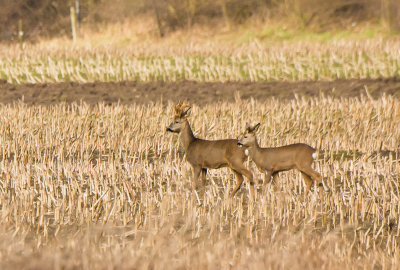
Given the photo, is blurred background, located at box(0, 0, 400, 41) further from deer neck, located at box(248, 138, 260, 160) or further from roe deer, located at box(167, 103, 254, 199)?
deer neck, located at box(248, 138, 260, 160)

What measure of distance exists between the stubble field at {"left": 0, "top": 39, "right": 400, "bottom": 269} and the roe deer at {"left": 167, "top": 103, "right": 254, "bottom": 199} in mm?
250

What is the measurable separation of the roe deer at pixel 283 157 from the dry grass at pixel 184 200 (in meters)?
0.27

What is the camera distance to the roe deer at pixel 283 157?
8.26 metres

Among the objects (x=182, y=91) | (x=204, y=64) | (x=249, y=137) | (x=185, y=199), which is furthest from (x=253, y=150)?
(x=204, y=64)

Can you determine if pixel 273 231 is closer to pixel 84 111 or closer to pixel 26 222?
pixel 26 222

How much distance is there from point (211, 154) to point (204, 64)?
704 inches

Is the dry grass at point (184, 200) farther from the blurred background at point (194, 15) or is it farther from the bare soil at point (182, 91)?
the blurred background at point (194, 15)

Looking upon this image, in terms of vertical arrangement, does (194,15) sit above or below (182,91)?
above

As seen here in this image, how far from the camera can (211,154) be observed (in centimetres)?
855

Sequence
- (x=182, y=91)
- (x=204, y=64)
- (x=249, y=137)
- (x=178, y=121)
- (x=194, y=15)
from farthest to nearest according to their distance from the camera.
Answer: (x=194, y=15) < (x=204, y=64) < (x=182, y=91) < (x=178, y=121) < (x=249, y=137)

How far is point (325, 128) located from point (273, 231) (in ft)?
22.7

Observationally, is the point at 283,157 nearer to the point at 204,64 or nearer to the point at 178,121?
the point at 178,121

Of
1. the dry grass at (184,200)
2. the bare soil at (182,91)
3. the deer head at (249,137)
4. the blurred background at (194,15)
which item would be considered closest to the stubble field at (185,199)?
the dry grass at (184,200)

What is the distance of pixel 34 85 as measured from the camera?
73.0 feet
